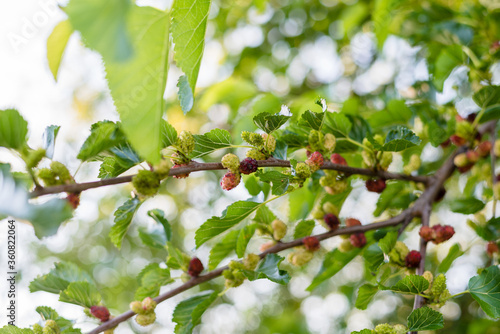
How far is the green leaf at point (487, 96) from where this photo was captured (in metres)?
0.69

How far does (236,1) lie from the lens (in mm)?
1703

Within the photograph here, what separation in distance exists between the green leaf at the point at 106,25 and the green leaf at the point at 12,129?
0.13m

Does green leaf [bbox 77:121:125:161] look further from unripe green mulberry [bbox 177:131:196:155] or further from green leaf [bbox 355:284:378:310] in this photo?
green leaf [bbox 355:284:378:310]

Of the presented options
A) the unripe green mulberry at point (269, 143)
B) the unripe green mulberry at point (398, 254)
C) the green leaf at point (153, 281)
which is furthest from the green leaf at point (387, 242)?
the green leaf at point (153, 281)

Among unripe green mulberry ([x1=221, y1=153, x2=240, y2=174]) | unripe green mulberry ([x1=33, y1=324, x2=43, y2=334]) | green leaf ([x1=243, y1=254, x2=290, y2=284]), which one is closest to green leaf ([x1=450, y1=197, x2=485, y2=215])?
green leaf ([x1=243, y1=254, x2=290, y2=284])

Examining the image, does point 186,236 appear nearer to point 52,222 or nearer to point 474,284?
point 474,284

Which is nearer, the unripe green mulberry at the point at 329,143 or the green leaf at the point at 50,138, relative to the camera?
the green leaf at the point at 50,138

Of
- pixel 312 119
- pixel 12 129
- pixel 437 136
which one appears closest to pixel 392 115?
pixel 437 136

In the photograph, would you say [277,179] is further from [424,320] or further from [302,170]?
[424,320]

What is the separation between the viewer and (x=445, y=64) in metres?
0.87

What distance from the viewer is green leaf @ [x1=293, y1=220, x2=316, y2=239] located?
68 cm

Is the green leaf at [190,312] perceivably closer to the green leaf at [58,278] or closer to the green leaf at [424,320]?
the green leaf at [58,278]

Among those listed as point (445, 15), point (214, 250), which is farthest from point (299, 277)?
point (214, 250)

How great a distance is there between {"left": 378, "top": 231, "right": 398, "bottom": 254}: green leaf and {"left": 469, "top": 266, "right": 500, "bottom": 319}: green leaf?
117 mm
